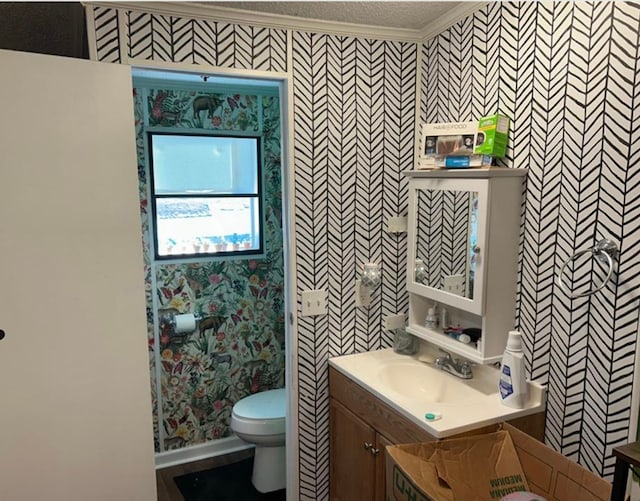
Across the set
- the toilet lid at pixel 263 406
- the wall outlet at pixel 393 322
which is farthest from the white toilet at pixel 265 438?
the wall outlet at pixel 393 322

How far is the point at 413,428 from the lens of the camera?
1783 millimetres

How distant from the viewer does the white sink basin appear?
2.00m

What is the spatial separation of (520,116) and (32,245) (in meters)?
1.75

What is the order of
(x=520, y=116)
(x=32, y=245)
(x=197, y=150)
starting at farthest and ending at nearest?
1. (x=197, y=150)
2. (x=520, y=116)
3. (x=32, y=245)

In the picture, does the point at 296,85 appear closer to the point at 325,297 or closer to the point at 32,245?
the point at 325,297

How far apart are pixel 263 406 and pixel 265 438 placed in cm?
21

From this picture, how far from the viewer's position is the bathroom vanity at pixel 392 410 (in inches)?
69.4

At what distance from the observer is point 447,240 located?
6.93ft

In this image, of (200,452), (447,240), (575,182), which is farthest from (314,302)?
(200,452)

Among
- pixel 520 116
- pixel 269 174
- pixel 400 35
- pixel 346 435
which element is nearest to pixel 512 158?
pixel 520 116

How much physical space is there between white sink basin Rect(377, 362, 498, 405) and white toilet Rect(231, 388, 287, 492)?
693mm

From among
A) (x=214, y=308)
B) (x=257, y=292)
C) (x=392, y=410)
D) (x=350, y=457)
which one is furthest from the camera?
(x=257, y=292)

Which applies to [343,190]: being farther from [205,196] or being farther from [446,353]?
[205,196]

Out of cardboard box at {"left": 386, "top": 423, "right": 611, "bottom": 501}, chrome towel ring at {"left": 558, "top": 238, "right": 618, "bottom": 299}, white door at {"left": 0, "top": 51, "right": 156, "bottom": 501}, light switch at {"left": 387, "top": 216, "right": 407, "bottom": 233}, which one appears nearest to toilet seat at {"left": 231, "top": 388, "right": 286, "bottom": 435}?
white door at {"left": 0, "top": 51, "right": 156, "bottom": 501}
